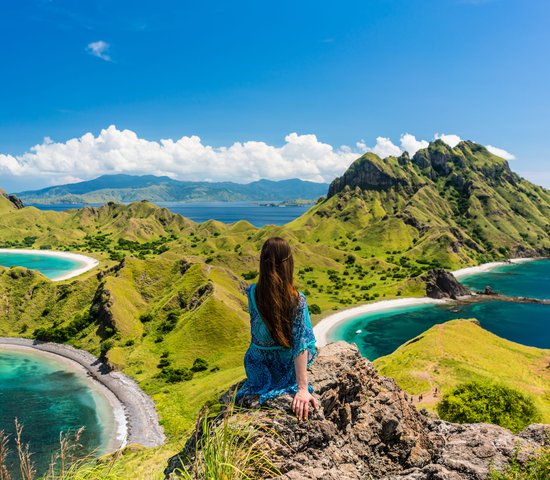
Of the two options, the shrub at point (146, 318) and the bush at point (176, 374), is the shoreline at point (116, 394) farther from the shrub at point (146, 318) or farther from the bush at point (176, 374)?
the shrub at point (146, 318)

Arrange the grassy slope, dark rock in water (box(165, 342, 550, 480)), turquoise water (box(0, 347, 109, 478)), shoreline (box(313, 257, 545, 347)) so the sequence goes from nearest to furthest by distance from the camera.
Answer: dark rock in water (box(165, 342, 550, 480)) < turquoise water (box(0, 347, 109, 478)) < the grassy slope < shoreline (box(313, 257, 545, 347))

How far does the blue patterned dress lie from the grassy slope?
176ft

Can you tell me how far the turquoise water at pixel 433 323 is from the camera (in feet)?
383

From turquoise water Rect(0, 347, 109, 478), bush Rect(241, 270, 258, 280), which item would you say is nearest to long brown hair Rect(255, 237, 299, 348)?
turquoise water Rect(0, 347, 109, 478)

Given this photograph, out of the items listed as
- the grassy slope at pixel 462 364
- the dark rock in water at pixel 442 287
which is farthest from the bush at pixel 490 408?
the dark rock in water at pixel 442 287

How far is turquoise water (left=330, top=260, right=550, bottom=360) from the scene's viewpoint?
11662 cm

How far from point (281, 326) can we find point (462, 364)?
74.2 meters

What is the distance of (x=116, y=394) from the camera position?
73.2 metres

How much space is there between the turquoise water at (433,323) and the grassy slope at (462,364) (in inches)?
→ 1083

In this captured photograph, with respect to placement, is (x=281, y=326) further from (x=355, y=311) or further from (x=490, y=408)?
(x=355, y=311)

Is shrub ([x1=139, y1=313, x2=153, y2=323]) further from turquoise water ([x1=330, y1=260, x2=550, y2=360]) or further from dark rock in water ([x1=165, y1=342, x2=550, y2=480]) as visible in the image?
dark rock in water ([x1=165, y1=342, x2=550, y2=480])

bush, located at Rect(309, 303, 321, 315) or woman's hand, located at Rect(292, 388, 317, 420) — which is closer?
woman's hand, located at Rect(292, 388, 317, 420)

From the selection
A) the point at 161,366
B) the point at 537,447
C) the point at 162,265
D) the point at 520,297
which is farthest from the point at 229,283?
the point at 520,297

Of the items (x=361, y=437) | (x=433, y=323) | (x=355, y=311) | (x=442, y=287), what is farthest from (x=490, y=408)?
(x=442, y=287)
